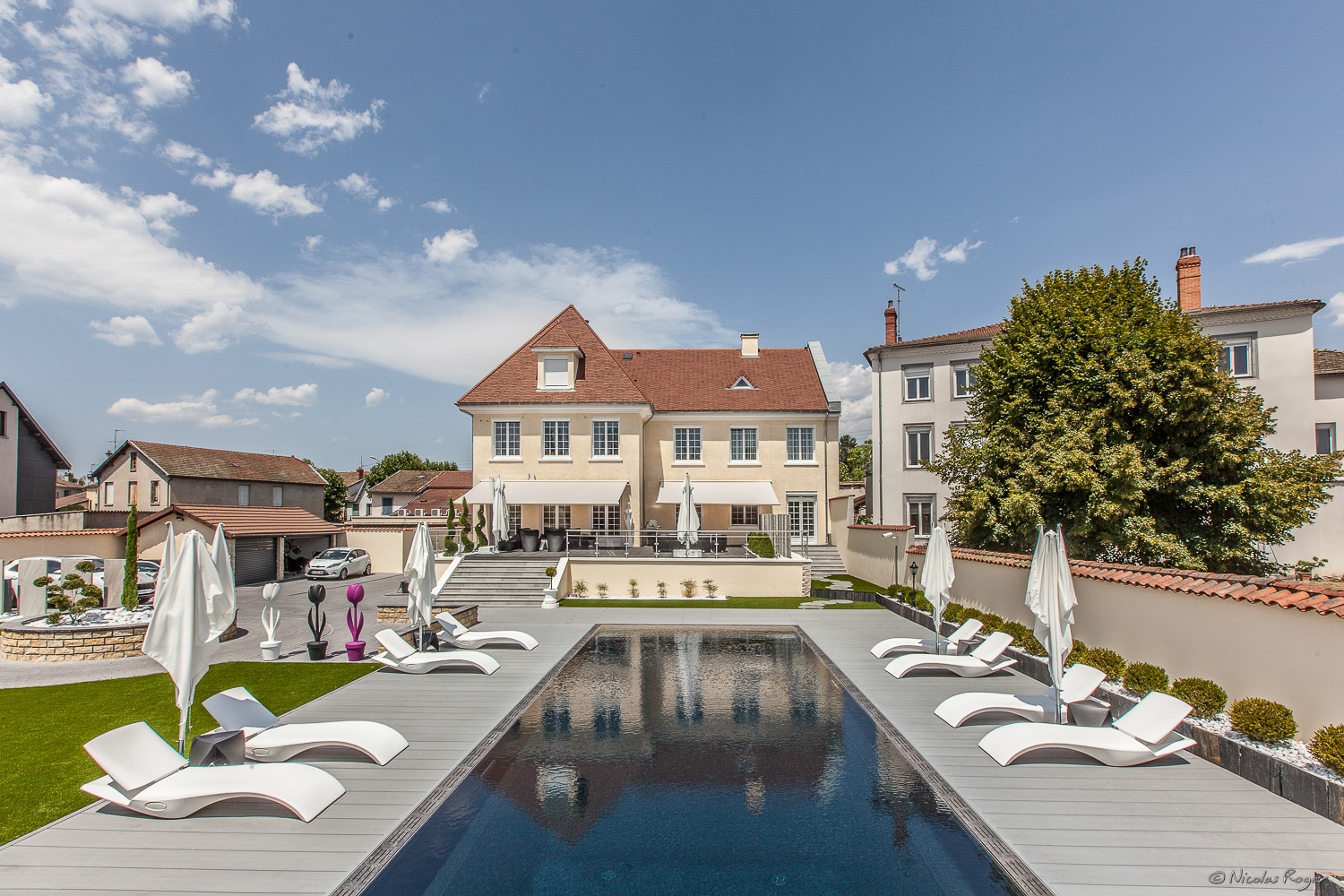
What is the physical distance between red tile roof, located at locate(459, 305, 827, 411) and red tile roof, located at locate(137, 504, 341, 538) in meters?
12.1

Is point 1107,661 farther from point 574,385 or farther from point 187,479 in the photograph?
point 187,479

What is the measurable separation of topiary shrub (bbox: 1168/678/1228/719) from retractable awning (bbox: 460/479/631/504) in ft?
76.3

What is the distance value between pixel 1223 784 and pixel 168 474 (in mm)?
51336

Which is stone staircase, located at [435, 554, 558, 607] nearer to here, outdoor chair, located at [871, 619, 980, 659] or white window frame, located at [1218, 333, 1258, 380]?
outdoor chair, located at [871, 619, 980, 659]

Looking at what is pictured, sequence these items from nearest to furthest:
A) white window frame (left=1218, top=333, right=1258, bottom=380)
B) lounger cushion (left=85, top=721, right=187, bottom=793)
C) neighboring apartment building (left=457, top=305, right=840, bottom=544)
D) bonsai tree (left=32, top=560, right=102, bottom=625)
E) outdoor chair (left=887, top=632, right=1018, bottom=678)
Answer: lounger cushion (left=85, top=721, right=187, bottom=793) < outdoor chair (left=887, top=632, right=1018, bottom=678) < bonsai tree (left=32, top=560, right=102, bottom=625) < white window frame (left=1218, top=333, right=1258, bottom=380) < neighboring apartment building (left=457, top=305, right=840, bottom=544)

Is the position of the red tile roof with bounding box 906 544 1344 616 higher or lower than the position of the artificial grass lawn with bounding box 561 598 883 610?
higher

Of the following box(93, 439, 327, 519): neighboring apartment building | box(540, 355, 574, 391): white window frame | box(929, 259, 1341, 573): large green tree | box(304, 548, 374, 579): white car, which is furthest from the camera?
box(93, 439, 327, 519): neighboring apartment building

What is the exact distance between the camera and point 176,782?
7305mm

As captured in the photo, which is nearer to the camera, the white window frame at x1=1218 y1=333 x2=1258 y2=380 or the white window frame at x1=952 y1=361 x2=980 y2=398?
the white window frame at x1=1218 y1=333 x2=1258 y2=380

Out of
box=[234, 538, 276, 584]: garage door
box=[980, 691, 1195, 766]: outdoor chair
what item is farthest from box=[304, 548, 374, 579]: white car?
box=[980, 691, 1195, 766]: outdoor chair

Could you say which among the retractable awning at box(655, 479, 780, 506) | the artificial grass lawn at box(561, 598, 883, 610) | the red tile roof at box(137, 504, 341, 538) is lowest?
the artificial grass lawn at box(561, 598, 883, 610)

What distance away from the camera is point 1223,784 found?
27.0ft

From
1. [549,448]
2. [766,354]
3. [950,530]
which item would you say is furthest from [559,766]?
[766,354]

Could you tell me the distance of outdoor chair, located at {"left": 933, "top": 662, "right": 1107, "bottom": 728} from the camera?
10.5 m
